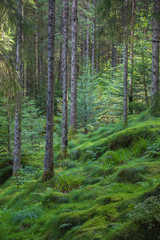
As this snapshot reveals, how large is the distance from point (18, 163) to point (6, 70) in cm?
507

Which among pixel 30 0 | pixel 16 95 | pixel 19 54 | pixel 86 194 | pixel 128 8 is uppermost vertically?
pixel 30 0

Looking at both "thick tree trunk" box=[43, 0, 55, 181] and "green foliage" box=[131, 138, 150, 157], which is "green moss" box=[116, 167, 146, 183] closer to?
"green foliage" box=[131, 138, 150, 157]

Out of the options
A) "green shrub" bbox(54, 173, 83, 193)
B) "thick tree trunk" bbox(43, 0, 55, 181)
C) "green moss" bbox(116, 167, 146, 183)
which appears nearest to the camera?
"green moss" bbox(116, 167, 146, 183)

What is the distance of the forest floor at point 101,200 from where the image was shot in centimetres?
253

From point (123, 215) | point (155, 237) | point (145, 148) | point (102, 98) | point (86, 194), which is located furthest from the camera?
point (102, 98)

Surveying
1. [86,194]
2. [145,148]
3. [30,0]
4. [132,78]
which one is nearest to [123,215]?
[86,194]

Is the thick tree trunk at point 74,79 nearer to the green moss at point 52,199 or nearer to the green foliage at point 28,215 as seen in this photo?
the green moss at point 52,199

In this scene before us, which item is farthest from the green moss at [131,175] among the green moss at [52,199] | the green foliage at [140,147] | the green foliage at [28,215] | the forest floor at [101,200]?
the green foliage at [28,215]

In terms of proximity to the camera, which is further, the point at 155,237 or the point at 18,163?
the point at 18,163

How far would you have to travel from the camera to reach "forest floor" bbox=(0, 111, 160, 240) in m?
2.53

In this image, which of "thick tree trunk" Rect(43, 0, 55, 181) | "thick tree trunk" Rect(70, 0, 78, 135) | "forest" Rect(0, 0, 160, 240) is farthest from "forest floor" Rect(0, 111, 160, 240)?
"thick tree trunk" Rect(70, 0, 78, 135)

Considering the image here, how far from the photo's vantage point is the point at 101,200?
3609mm

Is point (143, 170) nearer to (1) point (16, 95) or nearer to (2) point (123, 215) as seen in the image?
(2) point (123, 215)

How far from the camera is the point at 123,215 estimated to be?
113 inches
